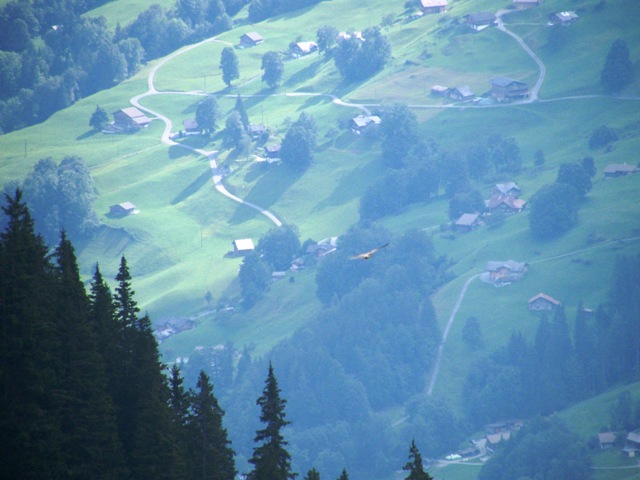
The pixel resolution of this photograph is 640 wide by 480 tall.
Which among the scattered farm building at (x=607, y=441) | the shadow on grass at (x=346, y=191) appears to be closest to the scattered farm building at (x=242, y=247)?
the shadow on grass at (x=346, y=191)

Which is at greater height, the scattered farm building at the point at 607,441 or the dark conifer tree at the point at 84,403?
the dark conifer tree at the point at 84,403

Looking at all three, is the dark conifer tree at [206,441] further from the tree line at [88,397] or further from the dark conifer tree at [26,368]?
the dark conifer tree at [26,368]

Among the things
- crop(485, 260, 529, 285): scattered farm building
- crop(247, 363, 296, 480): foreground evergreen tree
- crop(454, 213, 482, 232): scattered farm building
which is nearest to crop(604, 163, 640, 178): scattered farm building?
crop(454, 213, 482, 232): scattered farm building

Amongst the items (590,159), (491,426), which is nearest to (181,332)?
(491,426)

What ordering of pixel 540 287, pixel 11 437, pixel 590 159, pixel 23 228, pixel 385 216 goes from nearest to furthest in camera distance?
pixel 11 437 → pixel 23 228 → pixel 540 287 → pixel 590 159 → pixel 385 216

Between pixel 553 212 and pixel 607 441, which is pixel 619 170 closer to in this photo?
pixel 553 212

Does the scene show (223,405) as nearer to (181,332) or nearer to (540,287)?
(181,332)

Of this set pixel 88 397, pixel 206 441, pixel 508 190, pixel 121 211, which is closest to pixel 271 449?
pixel 206 441
